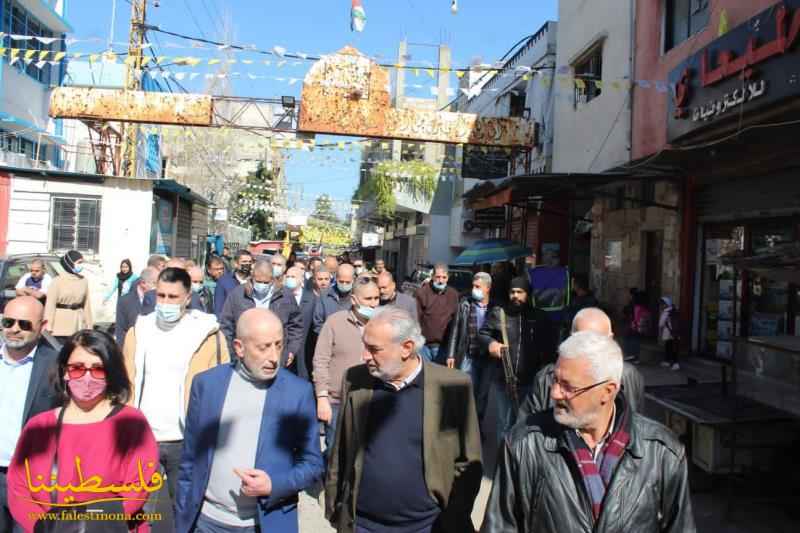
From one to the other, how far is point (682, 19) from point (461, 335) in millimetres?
8090

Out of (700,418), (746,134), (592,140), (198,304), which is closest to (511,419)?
(700,418)

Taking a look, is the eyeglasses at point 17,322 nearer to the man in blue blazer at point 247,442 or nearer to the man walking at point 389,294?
the man in blue blazer at point 247,442

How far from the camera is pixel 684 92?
9.20 meters

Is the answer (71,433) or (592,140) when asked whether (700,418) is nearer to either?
(71,433)

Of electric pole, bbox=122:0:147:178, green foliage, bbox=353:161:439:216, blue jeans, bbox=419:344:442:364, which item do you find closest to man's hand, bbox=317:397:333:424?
blue jeans, bbox=419:344:442:364

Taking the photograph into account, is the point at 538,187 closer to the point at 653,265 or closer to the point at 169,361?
the point at 653,265

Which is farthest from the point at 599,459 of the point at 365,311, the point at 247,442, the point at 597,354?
the point at 365,311

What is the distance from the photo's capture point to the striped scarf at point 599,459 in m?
2.33

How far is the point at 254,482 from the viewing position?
2.73m

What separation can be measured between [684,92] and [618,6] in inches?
219

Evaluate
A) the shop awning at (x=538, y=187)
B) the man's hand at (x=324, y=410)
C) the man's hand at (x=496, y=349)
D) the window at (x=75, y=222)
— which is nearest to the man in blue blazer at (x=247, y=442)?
the man's hand at (x=324, y=410)

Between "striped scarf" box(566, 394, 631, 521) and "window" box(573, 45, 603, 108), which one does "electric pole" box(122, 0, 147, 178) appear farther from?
"striped scarf" box(566, 394, 631, 521)

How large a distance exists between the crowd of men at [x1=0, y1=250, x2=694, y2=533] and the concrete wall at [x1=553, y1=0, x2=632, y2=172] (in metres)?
10.8

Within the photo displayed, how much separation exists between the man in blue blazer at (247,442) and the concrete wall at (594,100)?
38.0ft
